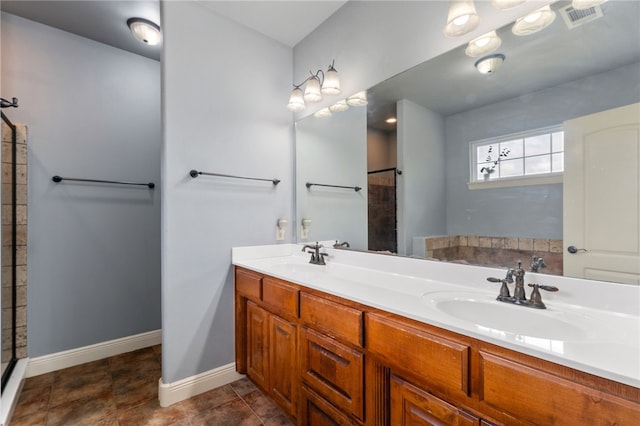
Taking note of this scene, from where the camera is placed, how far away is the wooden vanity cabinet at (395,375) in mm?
648

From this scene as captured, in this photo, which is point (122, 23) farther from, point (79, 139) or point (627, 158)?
point (627, 158)

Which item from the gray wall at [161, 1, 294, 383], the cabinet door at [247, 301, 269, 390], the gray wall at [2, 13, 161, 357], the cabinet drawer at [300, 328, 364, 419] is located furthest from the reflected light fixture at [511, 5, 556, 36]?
the gray wall at [2, 13, 161, 357]

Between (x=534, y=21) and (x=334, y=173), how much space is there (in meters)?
1.32

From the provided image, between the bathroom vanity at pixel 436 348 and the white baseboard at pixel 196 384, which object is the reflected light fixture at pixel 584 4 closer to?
the bathroom vanity at pixel 436 348

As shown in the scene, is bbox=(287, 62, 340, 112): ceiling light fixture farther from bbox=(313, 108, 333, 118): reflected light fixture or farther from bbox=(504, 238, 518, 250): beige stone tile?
bbox=(504, 238, 518, 250): beige stone tile

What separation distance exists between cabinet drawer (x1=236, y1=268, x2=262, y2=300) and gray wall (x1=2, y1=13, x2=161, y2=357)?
3.61ft

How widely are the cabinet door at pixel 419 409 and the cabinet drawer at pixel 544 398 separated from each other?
0.11 metres

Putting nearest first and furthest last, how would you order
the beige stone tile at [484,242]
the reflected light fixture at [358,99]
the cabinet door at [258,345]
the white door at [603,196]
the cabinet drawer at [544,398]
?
the cabinet drawer at [544,398] < the white door at [603,196] < the beige stone tile at [484,242] < the cabinet door at [258,345] < the reflected light fixture at [358,99]

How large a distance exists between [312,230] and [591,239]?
61.6 inches

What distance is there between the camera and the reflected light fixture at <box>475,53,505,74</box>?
1.23m

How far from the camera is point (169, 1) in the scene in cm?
179

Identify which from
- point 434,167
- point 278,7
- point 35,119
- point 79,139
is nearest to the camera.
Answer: point 434,167

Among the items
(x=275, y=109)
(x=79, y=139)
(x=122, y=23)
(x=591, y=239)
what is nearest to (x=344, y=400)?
(x=591, y=239)

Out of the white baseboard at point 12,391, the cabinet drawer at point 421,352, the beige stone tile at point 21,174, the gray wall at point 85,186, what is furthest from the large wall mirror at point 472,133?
the beige stone tile at point 21,174
